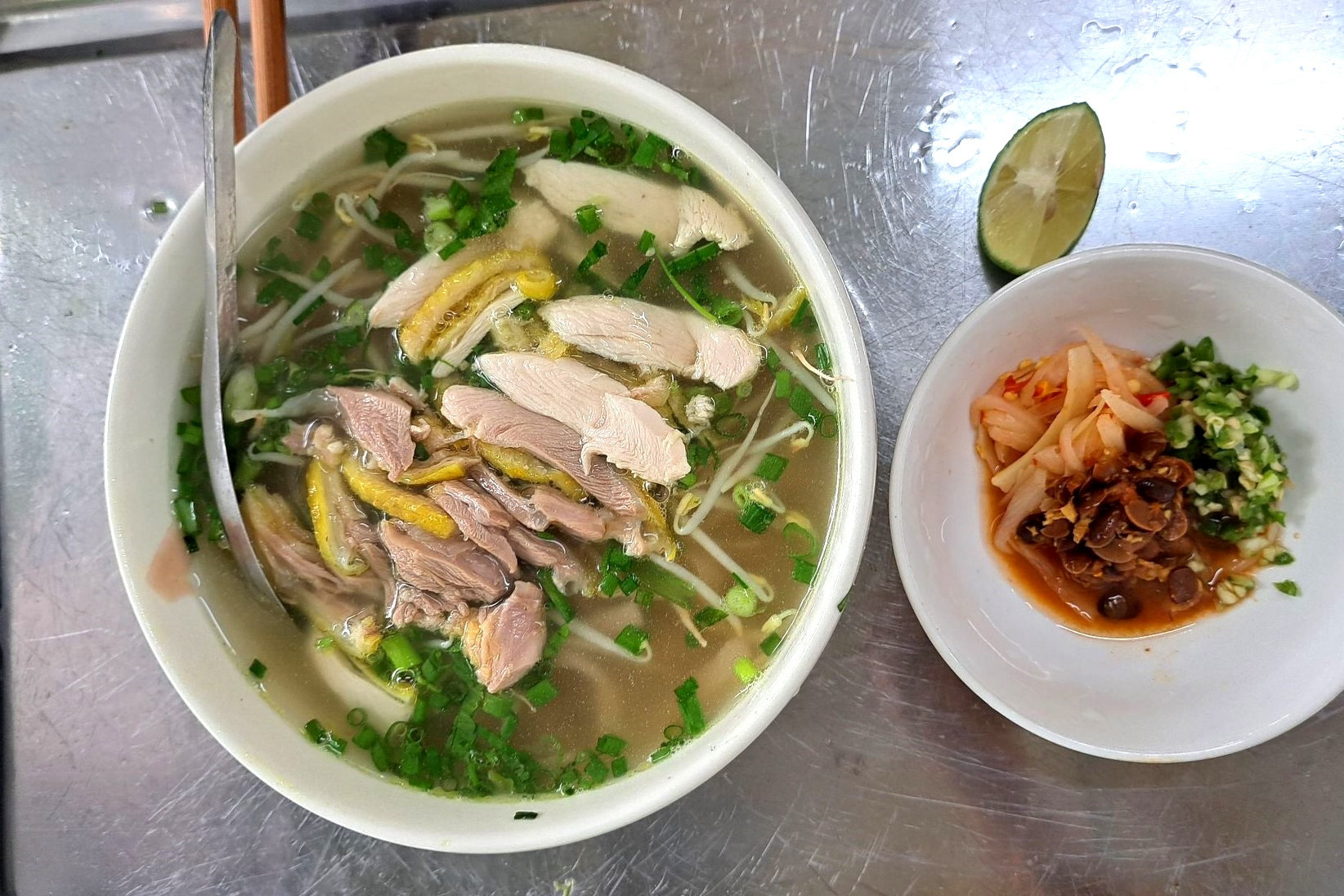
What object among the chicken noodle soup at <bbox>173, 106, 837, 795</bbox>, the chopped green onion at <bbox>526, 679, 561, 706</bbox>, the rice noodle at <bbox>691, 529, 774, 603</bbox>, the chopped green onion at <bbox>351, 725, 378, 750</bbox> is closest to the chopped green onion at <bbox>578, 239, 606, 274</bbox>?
the chicken noodle soup at <bbox>173, 106, 837, 795</bbox>

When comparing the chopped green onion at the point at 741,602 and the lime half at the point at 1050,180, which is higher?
the lime half at the point at 1050,180

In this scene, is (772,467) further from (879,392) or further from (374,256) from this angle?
(374,256)

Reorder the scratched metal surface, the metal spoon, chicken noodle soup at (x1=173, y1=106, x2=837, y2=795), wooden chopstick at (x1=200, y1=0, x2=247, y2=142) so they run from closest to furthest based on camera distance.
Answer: the metal spoon < wooden chopstick at (x1=200, y1=0, x2=247, y2=142) < chicken noodle soup at (x1=173, y1=106, x2=837, y2=795) < the scratched metal surface

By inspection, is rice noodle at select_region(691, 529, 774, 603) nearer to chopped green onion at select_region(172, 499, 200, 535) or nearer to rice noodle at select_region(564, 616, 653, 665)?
rice noodle at select_region(564, 616, 653, 665)

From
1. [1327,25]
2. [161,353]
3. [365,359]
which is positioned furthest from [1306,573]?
[161,353]

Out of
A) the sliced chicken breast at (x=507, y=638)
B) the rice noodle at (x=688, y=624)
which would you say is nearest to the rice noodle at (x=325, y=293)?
the sliced chicken breast at (x=507, y=638)

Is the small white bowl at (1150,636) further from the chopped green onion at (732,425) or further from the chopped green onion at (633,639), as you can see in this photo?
the chopped green onion at (633,639)
